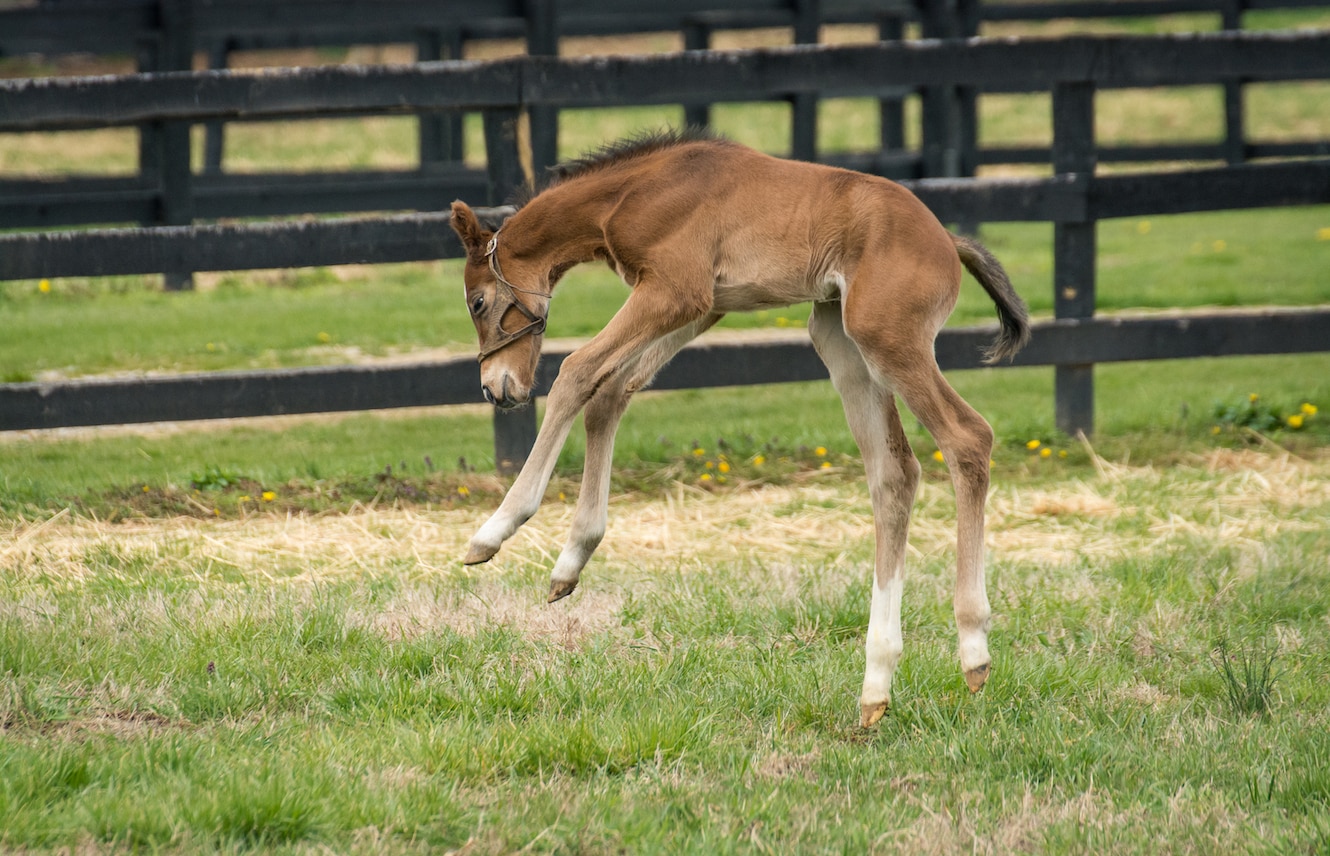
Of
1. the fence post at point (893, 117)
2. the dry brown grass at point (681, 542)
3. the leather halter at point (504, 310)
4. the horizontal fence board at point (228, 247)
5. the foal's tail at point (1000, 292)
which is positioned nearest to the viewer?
the leather halter at point (504, 310)

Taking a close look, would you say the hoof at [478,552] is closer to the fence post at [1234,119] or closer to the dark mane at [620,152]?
the dark mane at [620,152]

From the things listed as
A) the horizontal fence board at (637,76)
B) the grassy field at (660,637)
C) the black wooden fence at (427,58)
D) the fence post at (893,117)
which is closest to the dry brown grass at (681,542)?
the grassy field at (660,637)

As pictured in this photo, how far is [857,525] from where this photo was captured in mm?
5664

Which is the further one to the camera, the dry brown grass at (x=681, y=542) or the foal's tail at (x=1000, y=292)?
the dry brown grass at (x=681, y=542)

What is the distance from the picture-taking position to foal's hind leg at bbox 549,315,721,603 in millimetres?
3246

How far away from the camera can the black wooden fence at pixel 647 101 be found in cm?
575

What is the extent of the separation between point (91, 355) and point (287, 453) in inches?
82.2

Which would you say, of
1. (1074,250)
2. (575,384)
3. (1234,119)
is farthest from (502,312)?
(1234,119)

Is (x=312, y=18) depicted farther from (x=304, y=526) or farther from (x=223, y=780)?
(x=223, y=780)

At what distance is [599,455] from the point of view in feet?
11.0

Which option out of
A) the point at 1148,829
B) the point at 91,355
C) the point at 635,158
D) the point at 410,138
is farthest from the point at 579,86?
the point at 410,138

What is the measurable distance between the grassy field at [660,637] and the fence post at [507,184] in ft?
0.57

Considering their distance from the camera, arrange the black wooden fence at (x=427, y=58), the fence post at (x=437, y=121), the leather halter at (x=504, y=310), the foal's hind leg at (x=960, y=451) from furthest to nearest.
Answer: the fence post at (x=437, y=121) < the black wooden fence at (x=427, y=58) < the leather halter at (x=504, y=310) < the foal's hind leg at (x=960, y=451)

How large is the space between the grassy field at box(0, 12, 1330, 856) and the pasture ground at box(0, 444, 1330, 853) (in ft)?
0.04
